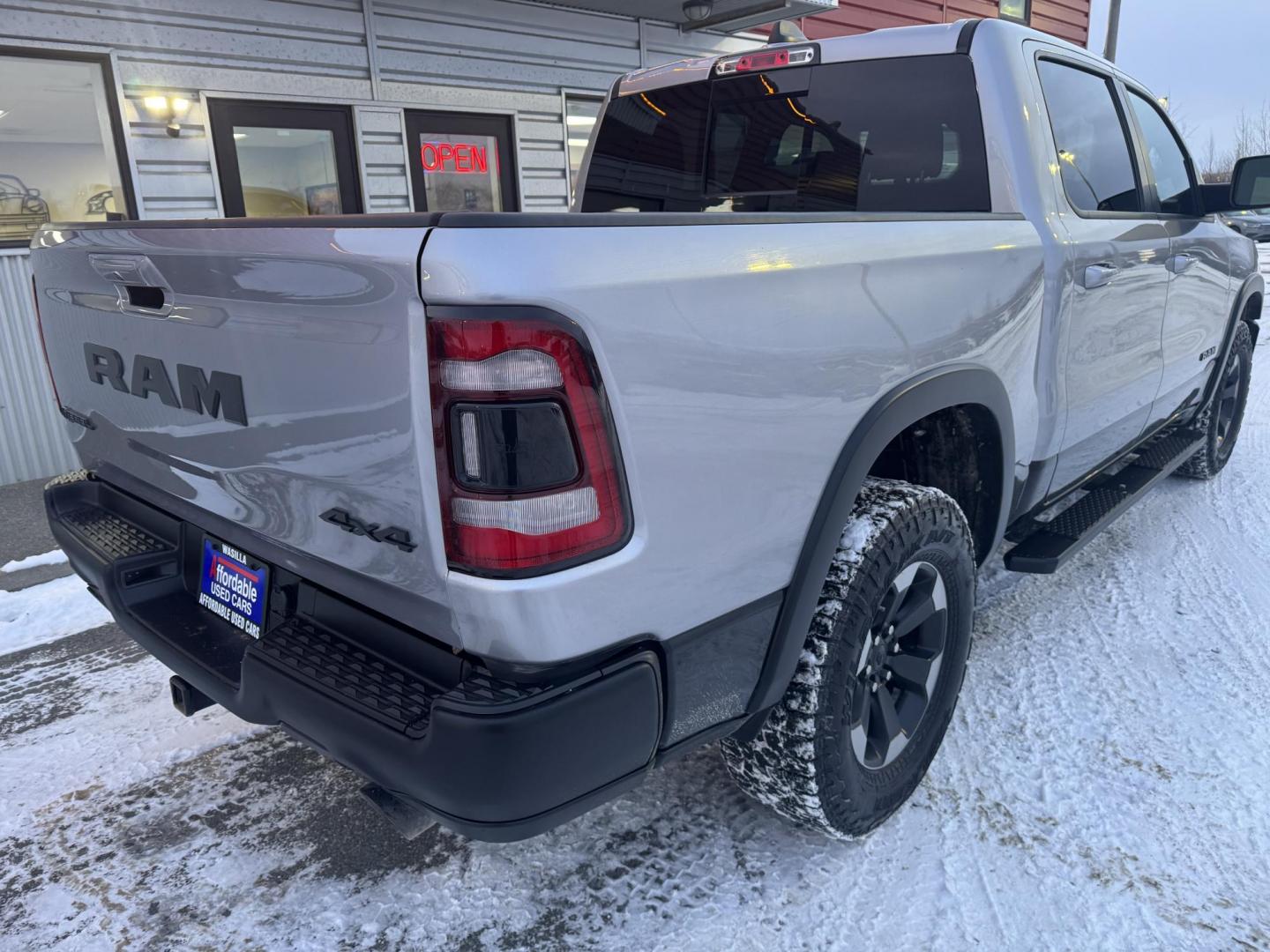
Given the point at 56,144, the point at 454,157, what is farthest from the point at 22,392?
the point at 454,157

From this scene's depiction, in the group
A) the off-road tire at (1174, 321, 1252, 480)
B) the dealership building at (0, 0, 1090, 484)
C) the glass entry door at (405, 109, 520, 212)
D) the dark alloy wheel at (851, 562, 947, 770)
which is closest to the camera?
the dark alloy wheel at (851, 562, 947, 770)

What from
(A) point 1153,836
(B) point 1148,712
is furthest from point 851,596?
(B) point 1148,712

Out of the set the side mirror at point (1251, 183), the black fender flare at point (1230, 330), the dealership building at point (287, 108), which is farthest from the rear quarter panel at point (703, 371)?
the dealership building at point (287, 108)

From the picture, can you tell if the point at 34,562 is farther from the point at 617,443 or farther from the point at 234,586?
the point at 617,443

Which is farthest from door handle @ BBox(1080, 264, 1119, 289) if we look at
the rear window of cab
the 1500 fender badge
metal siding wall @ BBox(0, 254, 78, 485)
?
metal siding wall @ BBox(0, 254, 78, 485)

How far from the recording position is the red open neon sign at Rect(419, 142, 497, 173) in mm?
7367

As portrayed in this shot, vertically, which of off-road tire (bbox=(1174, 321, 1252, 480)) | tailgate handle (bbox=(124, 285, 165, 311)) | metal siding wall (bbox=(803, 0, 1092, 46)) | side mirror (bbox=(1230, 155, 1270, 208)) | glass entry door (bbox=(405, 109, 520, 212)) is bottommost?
off-road tire (bbox=(1174, 321, 1252, 480))

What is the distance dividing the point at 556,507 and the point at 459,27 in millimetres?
6941

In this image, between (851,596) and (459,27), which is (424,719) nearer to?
(851,596)

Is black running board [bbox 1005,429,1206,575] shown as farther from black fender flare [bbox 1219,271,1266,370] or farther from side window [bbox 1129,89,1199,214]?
side window [bbox 1129,89,1199,214]

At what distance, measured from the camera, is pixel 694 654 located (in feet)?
5.45

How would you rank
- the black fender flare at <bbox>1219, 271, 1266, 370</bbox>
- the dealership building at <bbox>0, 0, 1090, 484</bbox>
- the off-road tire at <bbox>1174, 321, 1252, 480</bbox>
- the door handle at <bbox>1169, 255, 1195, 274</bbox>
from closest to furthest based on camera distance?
the door handle at <bbox>1169, 255, 1195, 274</bbox> < the black fender flare at <bbox>1219, 271, 1266, 370</bbox> < the off-road tire at <bbox>1174, 321, 1252, 480</bbox> < the dealership building at <bbox>0, 0, 1090, 484</bbox>

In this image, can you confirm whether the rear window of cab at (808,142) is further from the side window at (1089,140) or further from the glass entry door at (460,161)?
the glass entry door at (460,161)

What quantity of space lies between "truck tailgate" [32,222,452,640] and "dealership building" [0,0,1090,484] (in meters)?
4.25
